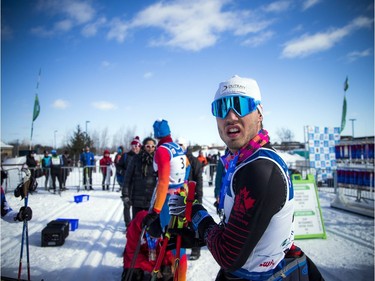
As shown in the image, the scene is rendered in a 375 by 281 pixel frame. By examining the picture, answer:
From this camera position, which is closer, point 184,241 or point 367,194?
point 184,241

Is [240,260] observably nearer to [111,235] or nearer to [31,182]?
[31,182]

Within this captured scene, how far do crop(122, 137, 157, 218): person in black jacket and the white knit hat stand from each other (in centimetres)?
361

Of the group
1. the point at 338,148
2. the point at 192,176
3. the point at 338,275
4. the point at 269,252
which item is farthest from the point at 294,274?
the point at 338,148

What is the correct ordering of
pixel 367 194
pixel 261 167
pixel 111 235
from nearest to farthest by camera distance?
pixel 261 167 < pixel 111 235 < pixel 367 194

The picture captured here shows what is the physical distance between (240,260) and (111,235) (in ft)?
17.1

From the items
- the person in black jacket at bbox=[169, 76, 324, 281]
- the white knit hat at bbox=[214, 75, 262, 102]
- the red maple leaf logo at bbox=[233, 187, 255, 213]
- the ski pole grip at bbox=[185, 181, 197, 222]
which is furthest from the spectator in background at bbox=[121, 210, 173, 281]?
the white knit hat at bbox=[214, 75, 262, 102]

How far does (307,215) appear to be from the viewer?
5.30m

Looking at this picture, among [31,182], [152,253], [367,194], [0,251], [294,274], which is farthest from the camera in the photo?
[367,194]

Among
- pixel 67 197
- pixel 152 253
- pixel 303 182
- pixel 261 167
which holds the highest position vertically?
pixel 261 167

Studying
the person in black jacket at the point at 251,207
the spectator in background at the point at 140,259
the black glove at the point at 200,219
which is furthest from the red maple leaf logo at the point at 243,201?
the spectator in background at the point at 140,259

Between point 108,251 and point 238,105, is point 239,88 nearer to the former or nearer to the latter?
point 238,105

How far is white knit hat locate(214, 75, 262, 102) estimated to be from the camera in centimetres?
150

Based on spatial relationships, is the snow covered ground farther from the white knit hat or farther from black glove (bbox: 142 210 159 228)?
the white knit hat

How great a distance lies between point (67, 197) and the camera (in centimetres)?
1025
